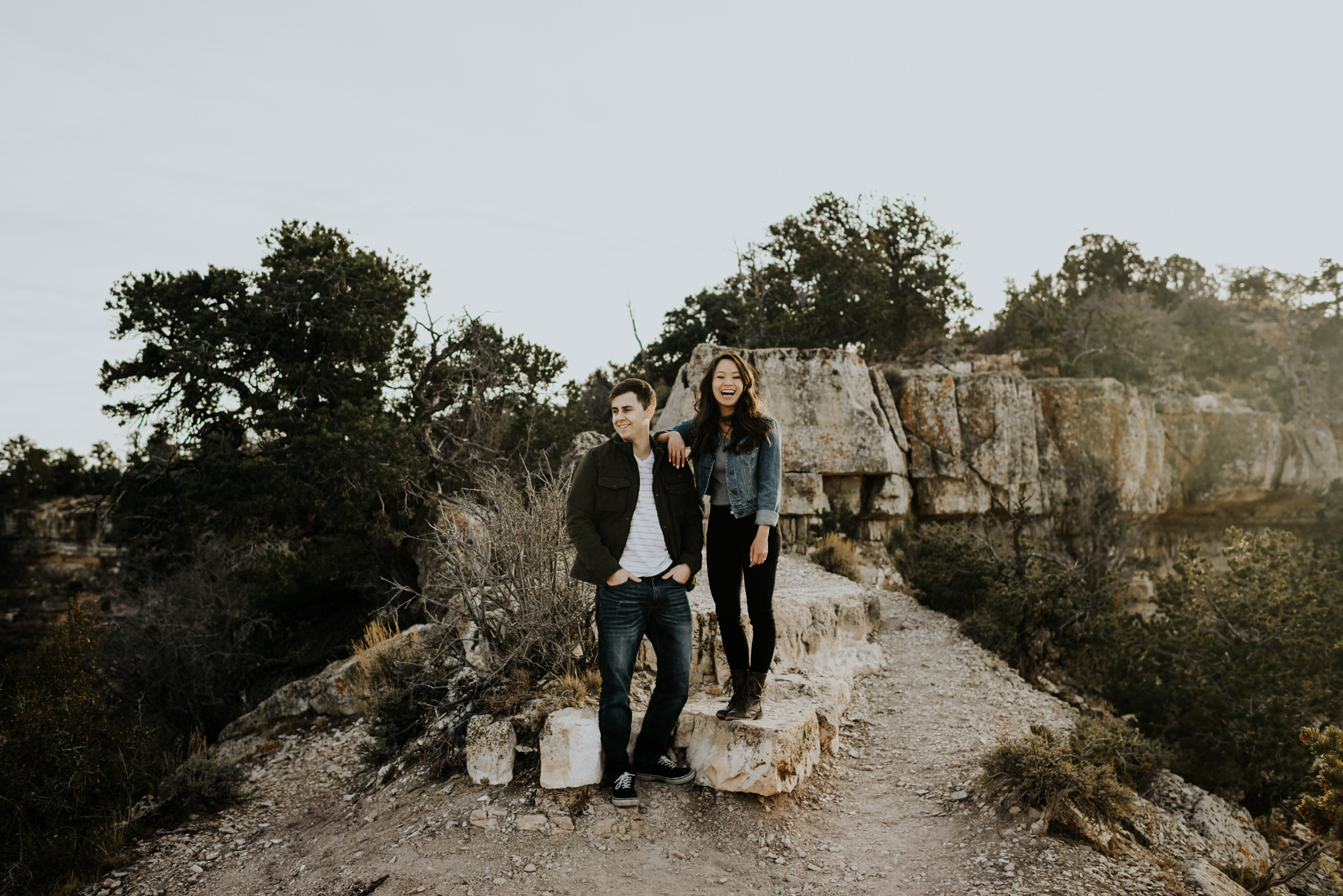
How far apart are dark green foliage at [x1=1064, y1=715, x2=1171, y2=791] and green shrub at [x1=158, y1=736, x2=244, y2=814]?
224 inches

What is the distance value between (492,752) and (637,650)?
3.94 ft

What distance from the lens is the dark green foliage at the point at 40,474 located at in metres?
19.1

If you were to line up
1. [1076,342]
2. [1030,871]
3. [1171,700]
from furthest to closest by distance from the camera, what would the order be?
[1076,342] < [1171,700] < [1030,871]

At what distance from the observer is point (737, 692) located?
13.7 ft

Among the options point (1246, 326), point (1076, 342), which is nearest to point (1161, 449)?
point (1076, 342)

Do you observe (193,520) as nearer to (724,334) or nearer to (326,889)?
(326,889)

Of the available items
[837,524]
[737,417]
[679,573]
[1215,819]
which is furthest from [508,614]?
[837,524]

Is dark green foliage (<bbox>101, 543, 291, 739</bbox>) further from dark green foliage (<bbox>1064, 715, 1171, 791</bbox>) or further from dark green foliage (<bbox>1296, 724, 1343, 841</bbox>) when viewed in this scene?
dark green foliage (<bbox>1296, 724, 1343, 841</bbox>)

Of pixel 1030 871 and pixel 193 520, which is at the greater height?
pixel 193 520

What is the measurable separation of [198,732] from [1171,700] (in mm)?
10506

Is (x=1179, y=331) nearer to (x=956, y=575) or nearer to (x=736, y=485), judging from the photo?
(x=956, y=575)

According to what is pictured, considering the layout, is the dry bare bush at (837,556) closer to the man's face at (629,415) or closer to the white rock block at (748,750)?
the white rock block at (748,750)

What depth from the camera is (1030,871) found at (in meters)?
3.56

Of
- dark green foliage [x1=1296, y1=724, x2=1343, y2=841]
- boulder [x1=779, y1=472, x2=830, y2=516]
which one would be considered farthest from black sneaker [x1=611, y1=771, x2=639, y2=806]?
boulder [x1=779, y1=472, x2=830, y2=516]
